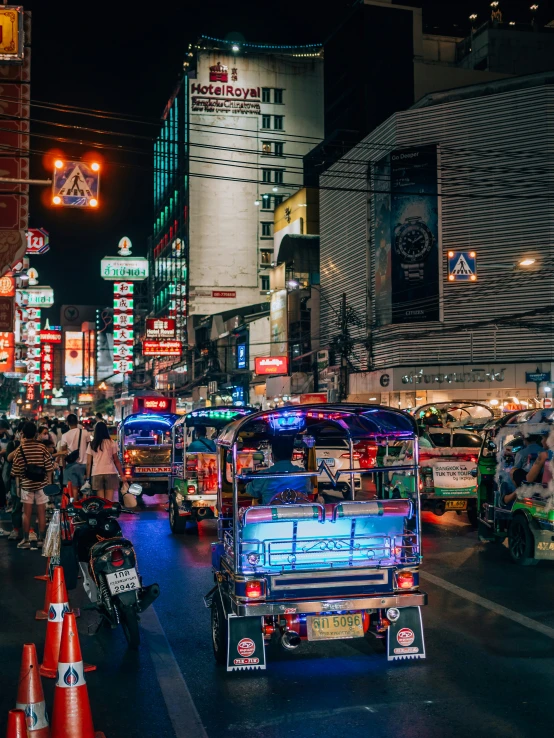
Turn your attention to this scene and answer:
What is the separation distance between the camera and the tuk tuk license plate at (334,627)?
6.46m

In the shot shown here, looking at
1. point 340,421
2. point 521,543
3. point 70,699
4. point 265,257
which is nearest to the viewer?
point 70,699

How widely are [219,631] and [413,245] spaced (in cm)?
3589

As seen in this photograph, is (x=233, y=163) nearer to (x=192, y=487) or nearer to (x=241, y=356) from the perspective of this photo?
(x=241, y=356)

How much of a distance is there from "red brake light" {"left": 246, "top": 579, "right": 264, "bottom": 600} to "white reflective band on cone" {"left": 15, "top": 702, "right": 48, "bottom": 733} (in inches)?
83.2

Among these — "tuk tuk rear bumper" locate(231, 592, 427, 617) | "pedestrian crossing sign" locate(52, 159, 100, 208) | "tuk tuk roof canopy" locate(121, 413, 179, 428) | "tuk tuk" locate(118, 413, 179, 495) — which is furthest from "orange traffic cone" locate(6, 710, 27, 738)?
"tuk tuk roof canopy" locate(121, 413, 179, 428)

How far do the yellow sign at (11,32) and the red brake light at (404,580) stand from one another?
13.3 meters

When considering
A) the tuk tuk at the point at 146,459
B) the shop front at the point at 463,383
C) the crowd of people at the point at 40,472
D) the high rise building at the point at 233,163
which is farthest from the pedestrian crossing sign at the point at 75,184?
the high rise building at the point at 233,163

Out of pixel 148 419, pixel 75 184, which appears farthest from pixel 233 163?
pixel 75 184

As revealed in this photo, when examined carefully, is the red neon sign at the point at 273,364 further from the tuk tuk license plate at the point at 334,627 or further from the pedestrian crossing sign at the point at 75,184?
the tuk tuk license plate at the point at 334,627

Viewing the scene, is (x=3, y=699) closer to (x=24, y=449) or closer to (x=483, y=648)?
(x=483, y=648)

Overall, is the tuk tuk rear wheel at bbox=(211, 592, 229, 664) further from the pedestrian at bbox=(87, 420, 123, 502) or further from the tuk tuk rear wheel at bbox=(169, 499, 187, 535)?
the tuk tuk rear wheel at bbox=(169, 499, 187, 535)

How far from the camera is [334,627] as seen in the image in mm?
6516

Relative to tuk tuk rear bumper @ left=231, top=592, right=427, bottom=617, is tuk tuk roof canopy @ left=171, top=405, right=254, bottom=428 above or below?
above

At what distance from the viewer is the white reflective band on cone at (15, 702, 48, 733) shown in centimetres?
464
